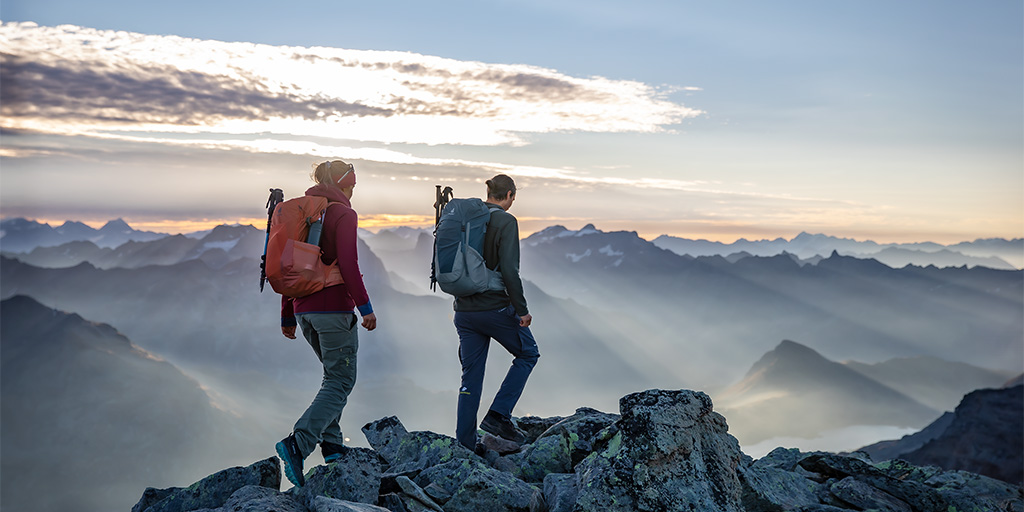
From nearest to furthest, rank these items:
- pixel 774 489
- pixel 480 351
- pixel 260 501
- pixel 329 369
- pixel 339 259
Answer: pixel 260 501
pixel 339 259
pixel 774 489
pixel 329 369
pixel 480 351

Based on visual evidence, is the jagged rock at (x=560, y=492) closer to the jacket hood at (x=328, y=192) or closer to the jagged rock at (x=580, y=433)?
the jagged rock at (x=580, y=433)

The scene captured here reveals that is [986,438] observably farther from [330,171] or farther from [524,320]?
[330,171]

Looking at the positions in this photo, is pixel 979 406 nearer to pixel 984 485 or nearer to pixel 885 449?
pixel 885 449

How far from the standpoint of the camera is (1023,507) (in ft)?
30.7

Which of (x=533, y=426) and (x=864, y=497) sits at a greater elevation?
(x=864, y=497)

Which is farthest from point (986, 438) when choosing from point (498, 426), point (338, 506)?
point (338, 506)

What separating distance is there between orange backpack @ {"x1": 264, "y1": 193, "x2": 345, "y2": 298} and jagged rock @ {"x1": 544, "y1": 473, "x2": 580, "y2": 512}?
11.9 ft

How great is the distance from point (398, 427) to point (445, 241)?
3530mm

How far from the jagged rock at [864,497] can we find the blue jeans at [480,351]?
4.34 metres

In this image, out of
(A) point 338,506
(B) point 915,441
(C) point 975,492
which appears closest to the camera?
(A) point 338,506

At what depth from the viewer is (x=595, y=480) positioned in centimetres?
676

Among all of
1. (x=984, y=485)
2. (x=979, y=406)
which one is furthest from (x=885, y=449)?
(x=984, y=485)

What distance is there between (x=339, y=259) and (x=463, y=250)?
1658 mm

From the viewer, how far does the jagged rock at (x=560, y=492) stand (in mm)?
6988
